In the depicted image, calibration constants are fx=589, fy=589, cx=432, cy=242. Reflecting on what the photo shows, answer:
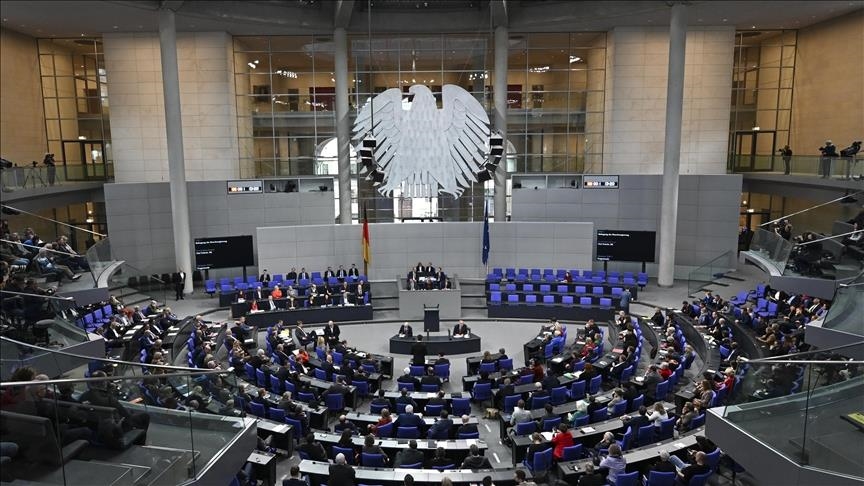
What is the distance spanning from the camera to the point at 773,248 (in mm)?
16469

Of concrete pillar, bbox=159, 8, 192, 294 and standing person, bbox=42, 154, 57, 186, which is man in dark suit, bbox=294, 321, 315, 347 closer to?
concrete pillar, bbox=159, 8, 192, 294

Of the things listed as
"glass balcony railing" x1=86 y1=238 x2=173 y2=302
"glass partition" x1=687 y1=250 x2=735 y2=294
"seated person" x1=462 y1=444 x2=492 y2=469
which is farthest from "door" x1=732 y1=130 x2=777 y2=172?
"glass balcony railing" x1=86 y1=238 x2=173 y2=302

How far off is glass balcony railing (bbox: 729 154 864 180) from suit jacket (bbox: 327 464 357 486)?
19.1 meters

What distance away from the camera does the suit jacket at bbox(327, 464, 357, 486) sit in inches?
322

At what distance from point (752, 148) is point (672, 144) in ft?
26.8

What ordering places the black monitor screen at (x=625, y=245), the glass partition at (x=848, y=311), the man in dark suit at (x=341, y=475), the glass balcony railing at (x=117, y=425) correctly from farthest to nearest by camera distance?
the black monitor screen at (x=625, y=245)
the glass partition at (x=848, y=311)
the man in dark suit at (x=341, y=475)
the glass balcony railing at (x=117, y=425)

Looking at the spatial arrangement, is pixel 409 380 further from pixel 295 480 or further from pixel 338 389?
pixel 295 480

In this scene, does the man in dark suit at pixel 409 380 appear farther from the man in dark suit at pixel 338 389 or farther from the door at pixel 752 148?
the door at pixel 752 148

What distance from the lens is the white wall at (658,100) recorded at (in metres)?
25.4

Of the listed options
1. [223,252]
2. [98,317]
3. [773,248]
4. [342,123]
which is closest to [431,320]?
[98,317]

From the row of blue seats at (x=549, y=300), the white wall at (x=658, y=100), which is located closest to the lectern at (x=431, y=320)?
the row of blue seats at (x=549, y=300)

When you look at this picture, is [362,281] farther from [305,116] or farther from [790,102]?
[790,102]

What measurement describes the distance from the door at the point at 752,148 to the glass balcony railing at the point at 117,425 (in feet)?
86.8

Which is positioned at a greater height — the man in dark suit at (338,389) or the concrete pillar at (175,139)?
the concrete pillar at (175,139)
